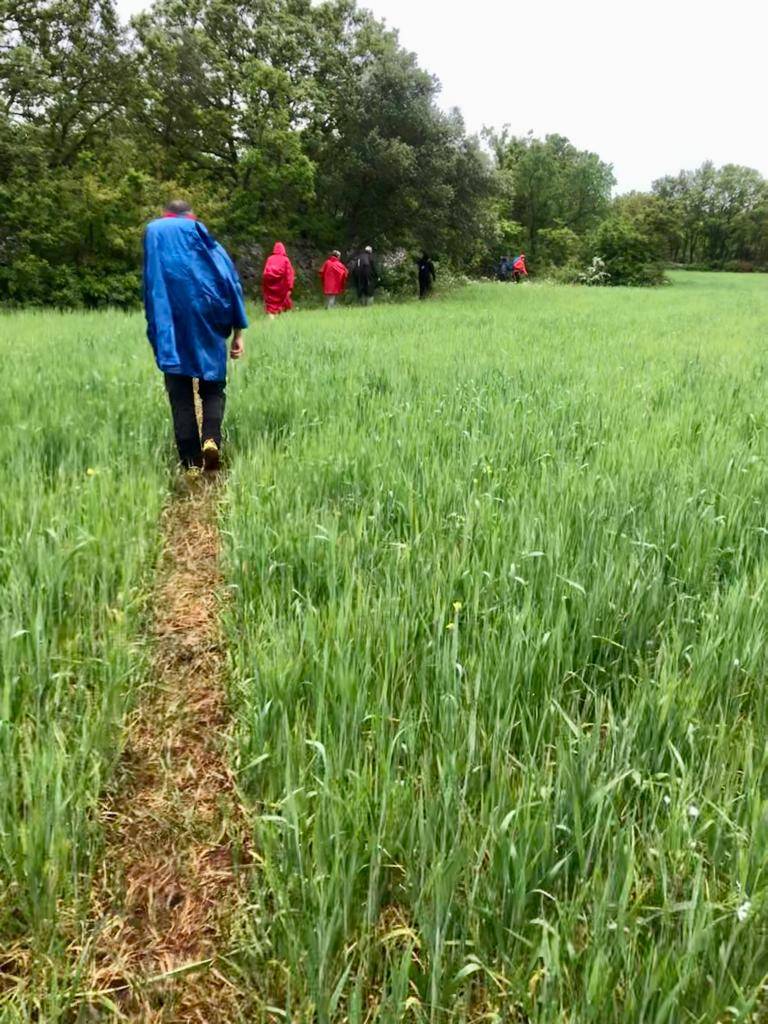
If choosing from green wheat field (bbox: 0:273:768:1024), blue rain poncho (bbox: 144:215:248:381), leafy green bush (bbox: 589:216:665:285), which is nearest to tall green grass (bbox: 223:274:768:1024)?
green wheat field (bbox: 0:273:768:1024)

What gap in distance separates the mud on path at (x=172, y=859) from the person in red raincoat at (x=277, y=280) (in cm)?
1201

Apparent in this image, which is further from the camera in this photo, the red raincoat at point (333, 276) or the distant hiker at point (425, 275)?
the distant hiker at point (425, 275)

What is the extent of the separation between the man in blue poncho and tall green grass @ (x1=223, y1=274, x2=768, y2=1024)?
2.29 ft

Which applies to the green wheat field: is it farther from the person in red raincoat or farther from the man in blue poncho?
the person in red raincoat

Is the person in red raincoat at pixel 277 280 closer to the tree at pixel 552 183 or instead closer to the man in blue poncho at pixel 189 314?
the man in blue poncho at pixel 189 314

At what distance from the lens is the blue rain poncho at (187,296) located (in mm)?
3736

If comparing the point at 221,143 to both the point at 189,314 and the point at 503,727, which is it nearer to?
the point at 189,314

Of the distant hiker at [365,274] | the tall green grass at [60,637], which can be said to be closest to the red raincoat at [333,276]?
the distant hiker at [365,274]

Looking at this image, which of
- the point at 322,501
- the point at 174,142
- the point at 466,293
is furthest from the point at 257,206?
the point at 322,501

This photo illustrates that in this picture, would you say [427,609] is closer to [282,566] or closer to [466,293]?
[282,566]

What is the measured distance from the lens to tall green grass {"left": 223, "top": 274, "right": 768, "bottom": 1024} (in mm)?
1090

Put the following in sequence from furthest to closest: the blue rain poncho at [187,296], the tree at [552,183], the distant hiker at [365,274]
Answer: the tree at [552,183] → the distant hiker at [365,274] → the blue rain poncho at [187,296]

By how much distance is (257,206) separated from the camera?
1839 centimetres

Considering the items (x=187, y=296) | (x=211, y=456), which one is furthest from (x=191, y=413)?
(x=187, y=296)
